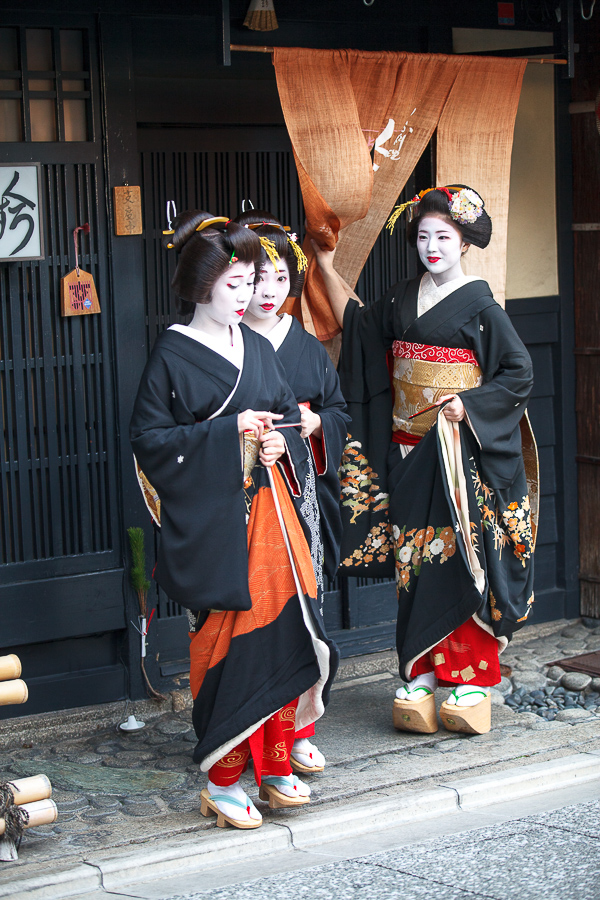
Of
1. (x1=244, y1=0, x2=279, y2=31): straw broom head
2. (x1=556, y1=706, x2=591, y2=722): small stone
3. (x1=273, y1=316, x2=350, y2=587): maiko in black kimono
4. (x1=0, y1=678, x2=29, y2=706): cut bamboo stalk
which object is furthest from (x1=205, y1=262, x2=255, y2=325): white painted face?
(x1=556, y1=706, x2=591, y2=722): small stone

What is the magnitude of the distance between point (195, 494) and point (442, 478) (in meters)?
1.30

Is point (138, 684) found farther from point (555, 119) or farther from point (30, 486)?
point (555, 119)

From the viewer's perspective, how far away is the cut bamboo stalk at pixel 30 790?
167 inches

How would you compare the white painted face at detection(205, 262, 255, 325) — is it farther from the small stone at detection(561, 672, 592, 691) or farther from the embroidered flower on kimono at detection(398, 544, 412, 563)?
the small stone at detection(561, 672, 592, 691)

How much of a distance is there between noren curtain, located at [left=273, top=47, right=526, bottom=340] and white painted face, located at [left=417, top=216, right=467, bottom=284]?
0.38 m

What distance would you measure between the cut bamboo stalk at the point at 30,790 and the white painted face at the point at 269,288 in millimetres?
2038

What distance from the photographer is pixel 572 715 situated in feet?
18.5

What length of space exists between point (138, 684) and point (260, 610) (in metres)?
1.57

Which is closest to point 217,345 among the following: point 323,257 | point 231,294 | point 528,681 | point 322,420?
point 231,294

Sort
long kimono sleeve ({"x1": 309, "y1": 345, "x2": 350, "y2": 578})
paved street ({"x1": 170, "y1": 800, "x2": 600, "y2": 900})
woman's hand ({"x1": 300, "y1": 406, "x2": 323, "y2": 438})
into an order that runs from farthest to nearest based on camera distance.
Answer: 1. long kimono sleeve ({"x1": 309, "y1": 345, "x2": 350, "y2": 578})
2. woman's hand ({"x1": 300, "y1": 406, "x2": 323, "y2": 438})
3. paved street ({"x1": 170, "y1": 800, "x2": 600, "y2": 900})

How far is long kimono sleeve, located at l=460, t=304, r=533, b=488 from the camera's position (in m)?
5.18

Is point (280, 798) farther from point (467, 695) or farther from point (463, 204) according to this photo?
point (463, 204)

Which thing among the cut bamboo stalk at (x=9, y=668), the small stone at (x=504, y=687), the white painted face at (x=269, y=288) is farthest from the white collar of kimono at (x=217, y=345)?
the small stone at (x=504, y=687)

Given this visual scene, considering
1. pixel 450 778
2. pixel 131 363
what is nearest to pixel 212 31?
pixel 131 363
